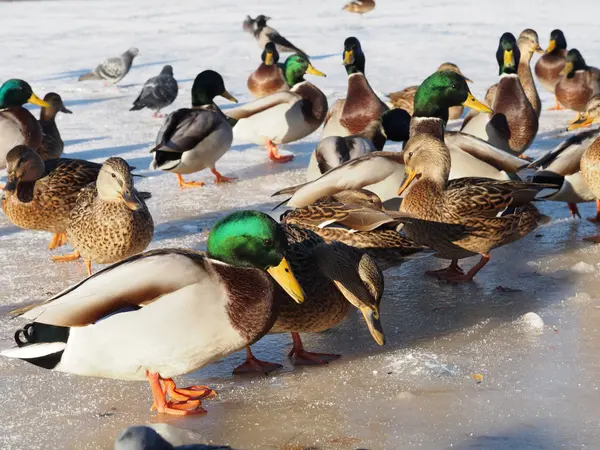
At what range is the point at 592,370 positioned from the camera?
314 centimetres

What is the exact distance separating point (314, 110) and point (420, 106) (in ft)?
6.36

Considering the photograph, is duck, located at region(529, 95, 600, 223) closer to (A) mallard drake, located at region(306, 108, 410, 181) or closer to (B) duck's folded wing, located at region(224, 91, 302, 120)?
(A) mallard drake, located at region(306, 108, 410, 181)

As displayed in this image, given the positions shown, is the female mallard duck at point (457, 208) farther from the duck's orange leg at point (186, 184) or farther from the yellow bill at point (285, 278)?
the duck's orange leg at point (186, 184)

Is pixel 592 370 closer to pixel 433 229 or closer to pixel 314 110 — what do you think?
pixel 433 229

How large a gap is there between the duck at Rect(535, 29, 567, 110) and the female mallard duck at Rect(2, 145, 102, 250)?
558cm

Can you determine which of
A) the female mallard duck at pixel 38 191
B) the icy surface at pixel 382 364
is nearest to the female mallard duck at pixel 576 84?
the icy surface at pixel 382 364

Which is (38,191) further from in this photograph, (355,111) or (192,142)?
(355,111)

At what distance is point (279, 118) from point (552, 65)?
3.42m

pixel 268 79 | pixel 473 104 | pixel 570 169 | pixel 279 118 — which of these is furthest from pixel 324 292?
pixel 268 79

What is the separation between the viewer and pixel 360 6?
17.2 m

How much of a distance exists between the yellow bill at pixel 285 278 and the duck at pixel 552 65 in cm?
663

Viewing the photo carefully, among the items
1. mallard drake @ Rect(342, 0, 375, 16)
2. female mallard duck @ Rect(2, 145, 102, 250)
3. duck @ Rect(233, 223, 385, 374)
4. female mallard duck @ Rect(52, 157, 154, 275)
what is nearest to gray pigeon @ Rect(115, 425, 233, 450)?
duck @ Rect(233, 223, 385, 374)

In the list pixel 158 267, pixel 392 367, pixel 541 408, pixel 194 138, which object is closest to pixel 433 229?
pixel 392 367

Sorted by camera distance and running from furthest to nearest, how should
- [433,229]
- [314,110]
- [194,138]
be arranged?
[314,110] → [194,138] → [433,229]
